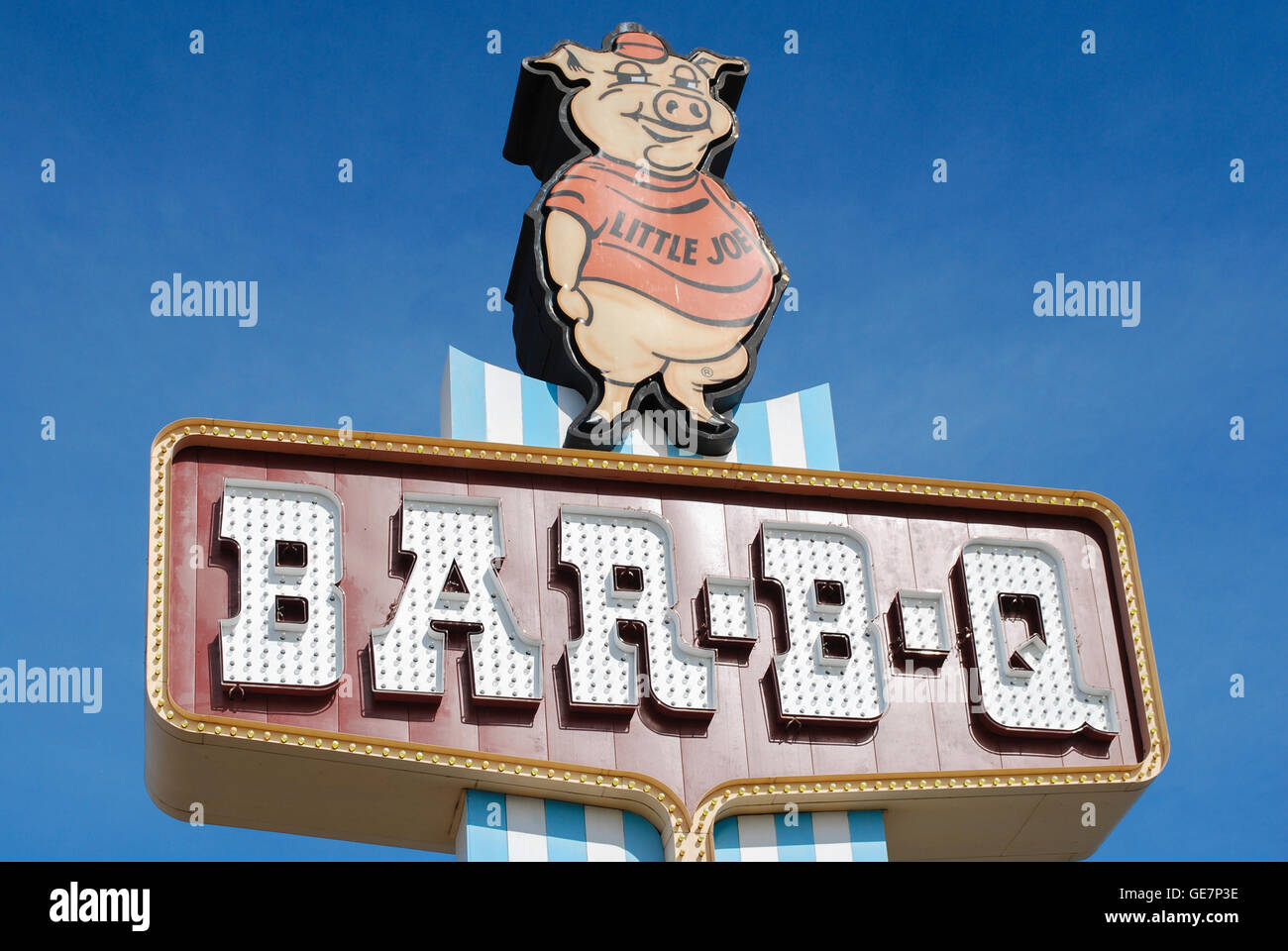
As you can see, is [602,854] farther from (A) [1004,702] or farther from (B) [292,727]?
(A) [1004,702]

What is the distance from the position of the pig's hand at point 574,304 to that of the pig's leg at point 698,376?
76cm

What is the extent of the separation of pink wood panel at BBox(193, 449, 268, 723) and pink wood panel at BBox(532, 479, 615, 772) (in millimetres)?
1820

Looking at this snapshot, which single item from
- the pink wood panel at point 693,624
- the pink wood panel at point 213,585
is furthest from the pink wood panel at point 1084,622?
the pink wood panel at point 213,585

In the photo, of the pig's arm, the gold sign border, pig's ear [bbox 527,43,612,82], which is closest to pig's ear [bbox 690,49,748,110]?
pig's ear [bbox 527,43,612,82]

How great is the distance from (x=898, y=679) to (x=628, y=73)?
611 centimetres

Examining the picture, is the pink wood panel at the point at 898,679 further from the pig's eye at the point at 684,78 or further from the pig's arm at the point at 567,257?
the pig's eye at the point at 684,78

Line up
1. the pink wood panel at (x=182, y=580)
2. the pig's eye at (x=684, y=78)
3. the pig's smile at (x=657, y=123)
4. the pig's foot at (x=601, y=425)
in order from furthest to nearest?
the pig's eye at (x=684, y=78), the pig's smile at (x=657, y=123), the pig's foot at (x=601, y=425), the pink wood panel at (x=182, y=580)

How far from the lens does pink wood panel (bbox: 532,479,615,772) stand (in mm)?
12250

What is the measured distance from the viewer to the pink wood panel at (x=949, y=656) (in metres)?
12.8

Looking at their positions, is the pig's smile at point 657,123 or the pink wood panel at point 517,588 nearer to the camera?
the pink wood panel at point 517,588

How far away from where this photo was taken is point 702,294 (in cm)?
1530
